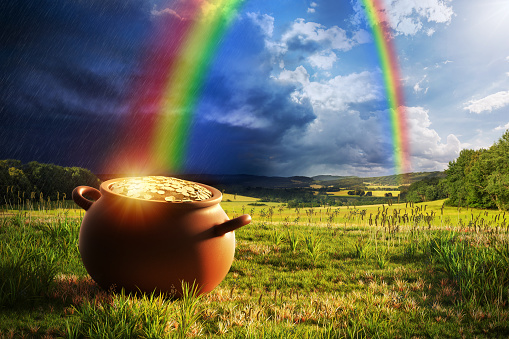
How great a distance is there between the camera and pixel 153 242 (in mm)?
3938

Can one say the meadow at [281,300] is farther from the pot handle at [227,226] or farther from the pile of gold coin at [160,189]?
the pile of gold coin at [160,189]

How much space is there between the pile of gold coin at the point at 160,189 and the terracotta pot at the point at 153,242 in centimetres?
24

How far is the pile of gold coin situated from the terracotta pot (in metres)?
0.24

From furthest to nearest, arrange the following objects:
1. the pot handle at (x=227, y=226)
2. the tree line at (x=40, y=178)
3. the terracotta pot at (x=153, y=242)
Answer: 1. the tree line at (x=40, y=178)
2. the pot handle at (x=227, y=226)
3. the terracotta pot at (x=153, y=242)

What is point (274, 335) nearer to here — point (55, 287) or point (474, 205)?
point (55, 287)

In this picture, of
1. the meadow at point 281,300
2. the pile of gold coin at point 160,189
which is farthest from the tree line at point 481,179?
the pile of gold coin at point 160,189

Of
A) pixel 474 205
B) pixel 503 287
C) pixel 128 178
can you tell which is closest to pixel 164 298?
pixel 128 178

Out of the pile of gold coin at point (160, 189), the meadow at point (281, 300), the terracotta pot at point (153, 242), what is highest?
the pile of gold coin at point (160, 189)

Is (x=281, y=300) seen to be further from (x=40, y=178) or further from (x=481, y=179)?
(x=481, y=179)

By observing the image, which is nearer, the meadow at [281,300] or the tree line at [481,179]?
the meadow at [281,300]

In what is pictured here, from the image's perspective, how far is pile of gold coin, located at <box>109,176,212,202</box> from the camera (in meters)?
4.38

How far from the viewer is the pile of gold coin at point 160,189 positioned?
438 centimetres

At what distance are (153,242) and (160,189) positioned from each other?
871 mm

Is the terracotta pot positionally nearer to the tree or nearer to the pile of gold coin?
the pile of gold coin
